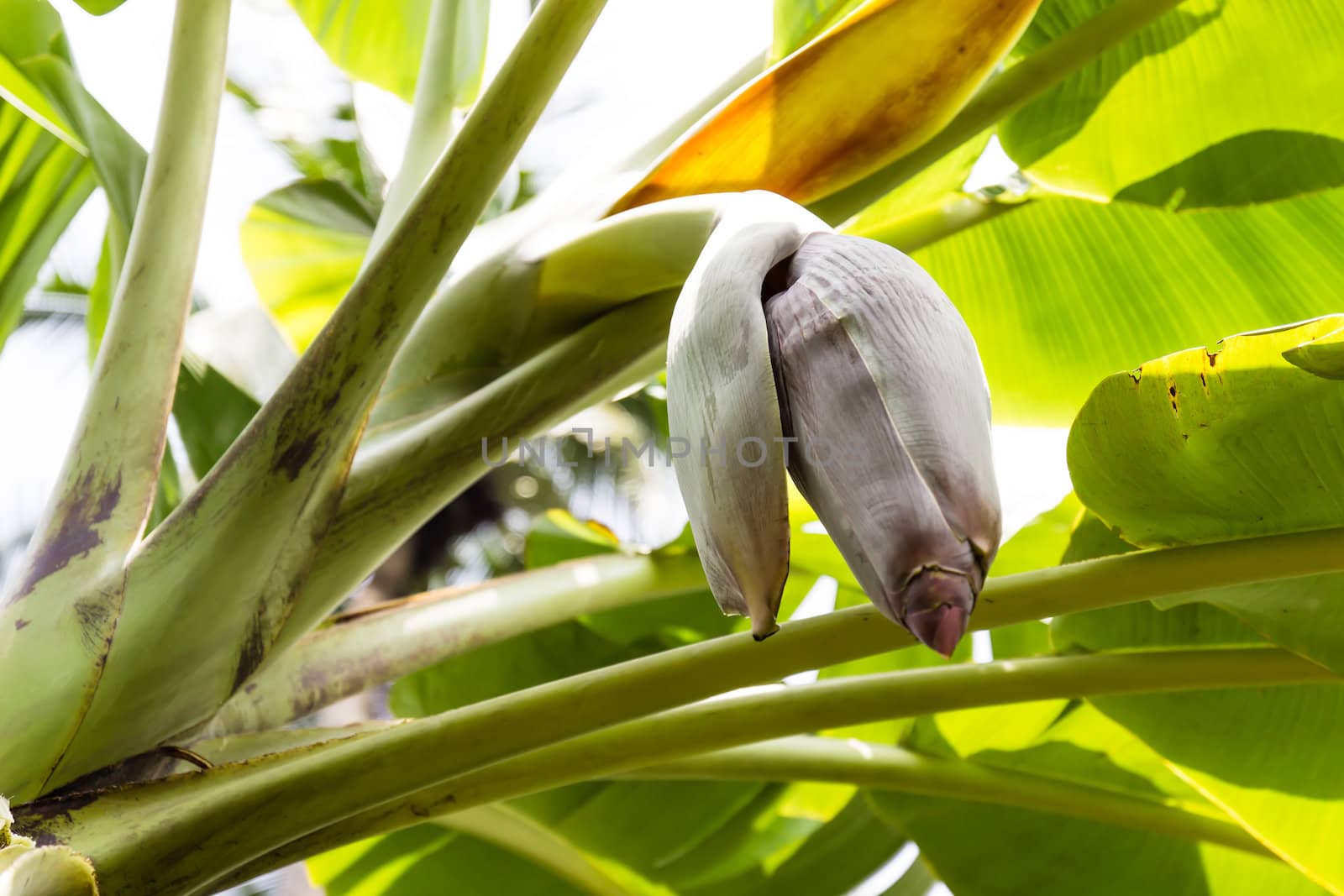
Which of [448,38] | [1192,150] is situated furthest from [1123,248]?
[448,38]

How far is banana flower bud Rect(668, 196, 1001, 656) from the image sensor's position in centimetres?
25

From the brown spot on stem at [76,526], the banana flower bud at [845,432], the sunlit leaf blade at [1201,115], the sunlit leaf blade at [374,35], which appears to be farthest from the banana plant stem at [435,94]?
the banana flower bud at [845,432]

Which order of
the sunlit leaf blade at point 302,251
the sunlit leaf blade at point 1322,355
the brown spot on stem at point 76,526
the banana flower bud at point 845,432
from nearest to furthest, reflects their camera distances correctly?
the banana flower bud at point 845,432, the sunlit leaf blade at point 1322,355, the brown spot on stem at point 76,526, the sunlit leaf blade at point 302,251

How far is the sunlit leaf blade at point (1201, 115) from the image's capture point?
0.76 meters

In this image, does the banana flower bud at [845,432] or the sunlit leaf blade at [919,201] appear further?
the sunlit leaf blade at [919,201]

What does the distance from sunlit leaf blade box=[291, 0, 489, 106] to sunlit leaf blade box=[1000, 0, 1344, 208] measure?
59cm

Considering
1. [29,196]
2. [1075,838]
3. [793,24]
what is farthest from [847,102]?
[29,196]

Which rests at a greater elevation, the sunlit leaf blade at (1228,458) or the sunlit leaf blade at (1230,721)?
the sunlit leaf blade at (1228,458)

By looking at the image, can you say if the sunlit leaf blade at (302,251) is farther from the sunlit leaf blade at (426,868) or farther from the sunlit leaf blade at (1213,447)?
the sunlit leaf blade at (1213,447)

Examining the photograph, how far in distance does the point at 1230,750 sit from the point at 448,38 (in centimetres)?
77

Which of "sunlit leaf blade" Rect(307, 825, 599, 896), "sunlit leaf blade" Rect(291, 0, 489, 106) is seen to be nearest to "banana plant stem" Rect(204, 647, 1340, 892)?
"sunlit leaf blade" Rect(307, 825, 599, 896)

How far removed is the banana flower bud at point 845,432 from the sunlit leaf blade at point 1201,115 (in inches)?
22.5

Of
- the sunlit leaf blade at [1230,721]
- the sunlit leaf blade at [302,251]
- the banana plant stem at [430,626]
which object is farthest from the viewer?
the sunlit leaf blade at [302,251]

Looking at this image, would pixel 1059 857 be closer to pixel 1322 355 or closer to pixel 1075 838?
pixel 1075 838
